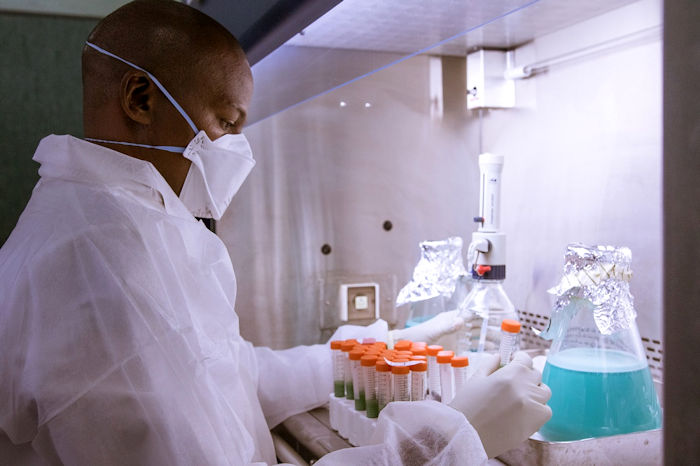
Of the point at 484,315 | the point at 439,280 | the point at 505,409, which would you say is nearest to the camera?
the point at 505,409

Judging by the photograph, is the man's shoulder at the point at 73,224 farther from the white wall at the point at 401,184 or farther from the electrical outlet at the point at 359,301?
the electrical outlet at the point at 359,301

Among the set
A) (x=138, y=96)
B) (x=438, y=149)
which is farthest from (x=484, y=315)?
(x=138, y=96)

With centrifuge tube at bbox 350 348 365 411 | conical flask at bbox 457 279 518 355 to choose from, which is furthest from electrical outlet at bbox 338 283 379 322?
centrifuge tube at bbox 350 348 365 411

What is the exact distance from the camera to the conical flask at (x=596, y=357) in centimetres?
98

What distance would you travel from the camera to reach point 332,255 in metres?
1.73

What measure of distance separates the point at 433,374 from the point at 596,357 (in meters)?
0.30

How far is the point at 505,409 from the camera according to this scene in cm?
93

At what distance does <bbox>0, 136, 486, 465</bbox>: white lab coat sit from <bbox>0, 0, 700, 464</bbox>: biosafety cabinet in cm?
38

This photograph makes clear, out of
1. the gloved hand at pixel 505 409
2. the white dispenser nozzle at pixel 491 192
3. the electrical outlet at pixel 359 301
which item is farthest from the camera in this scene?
the electrical outlet at pixel 359 301

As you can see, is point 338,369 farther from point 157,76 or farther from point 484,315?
point 157,76

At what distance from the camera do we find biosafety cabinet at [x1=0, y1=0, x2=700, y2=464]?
46.7 inches

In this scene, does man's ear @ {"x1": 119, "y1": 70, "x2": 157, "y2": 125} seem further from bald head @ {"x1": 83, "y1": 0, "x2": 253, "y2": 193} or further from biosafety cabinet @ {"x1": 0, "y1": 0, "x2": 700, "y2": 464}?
biosafety cabinet @ {"x1": 0, "y1": 0, "x2": 700, "y2": 464}

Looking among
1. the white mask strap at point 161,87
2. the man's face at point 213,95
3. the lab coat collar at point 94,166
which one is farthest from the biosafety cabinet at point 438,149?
the lab coat collar at point 94,166

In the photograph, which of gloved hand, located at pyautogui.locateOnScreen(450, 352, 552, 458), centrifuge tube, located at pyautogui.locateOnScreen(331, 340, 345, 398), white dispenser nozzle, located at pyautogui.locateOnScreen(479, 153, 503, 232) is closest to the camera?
gloved hand, located at pyautogui.locateOnScreen(450, 352, 552, 458)
